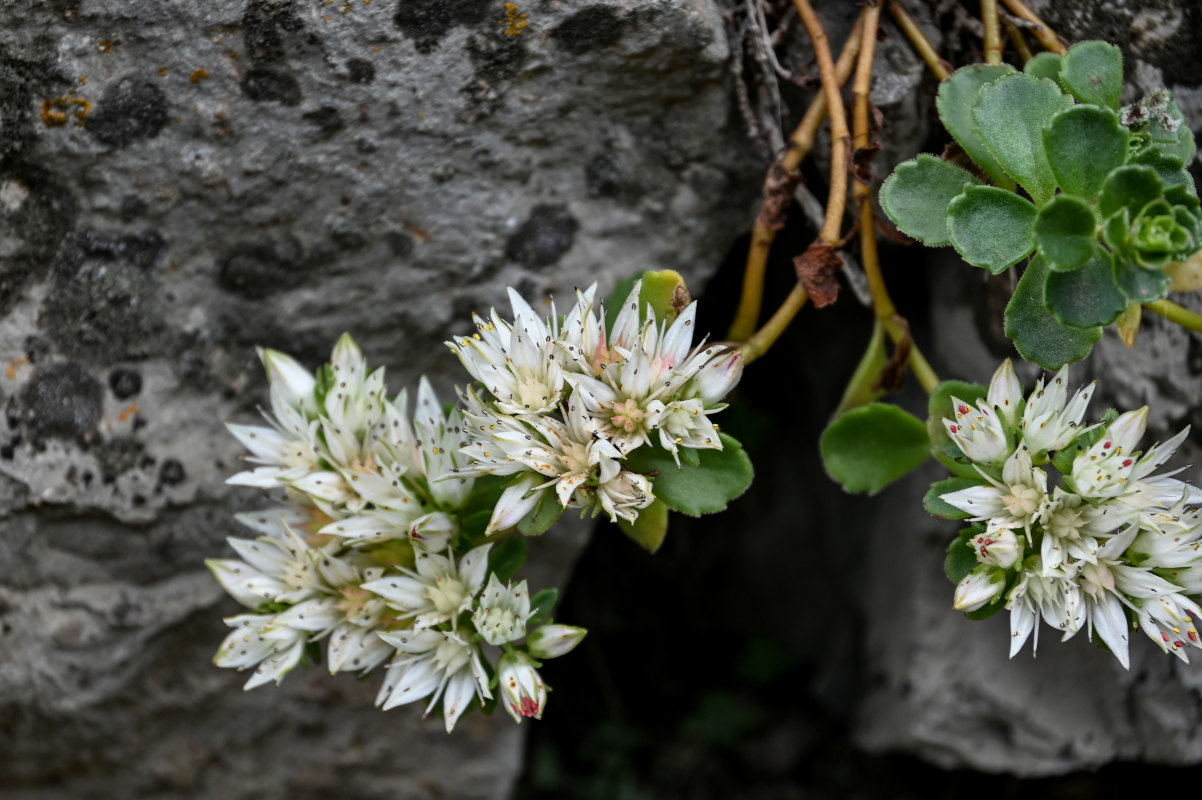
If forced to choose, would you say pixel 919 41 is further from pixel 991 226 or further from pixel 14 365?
pixel 14 365

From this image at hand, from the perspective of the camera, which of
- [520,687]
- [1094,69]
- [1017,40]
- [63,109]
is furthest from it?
[1017,40]

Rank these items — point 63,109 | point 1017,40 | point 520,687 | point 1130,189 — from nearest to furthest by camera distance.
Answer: point 1130,189 < point 520,687 < point 63,109 < point 1017,40

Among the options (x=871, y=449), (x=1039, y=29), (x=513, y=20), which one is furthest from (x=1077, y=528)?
(x=513, y=20)

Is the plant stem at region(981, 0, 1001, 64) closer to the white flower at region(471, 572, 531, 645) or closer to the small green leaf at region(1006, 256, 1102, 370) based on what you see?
the small green leaf at region(1006, 256, 1102, 370)

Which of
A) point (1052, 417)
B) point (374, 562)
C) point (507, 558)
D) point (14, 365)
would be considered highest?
point (14, 365)

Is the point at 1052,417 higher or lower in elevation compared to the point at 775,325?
lower

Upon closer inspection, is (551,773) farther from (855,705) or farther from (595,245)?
(595,245)
